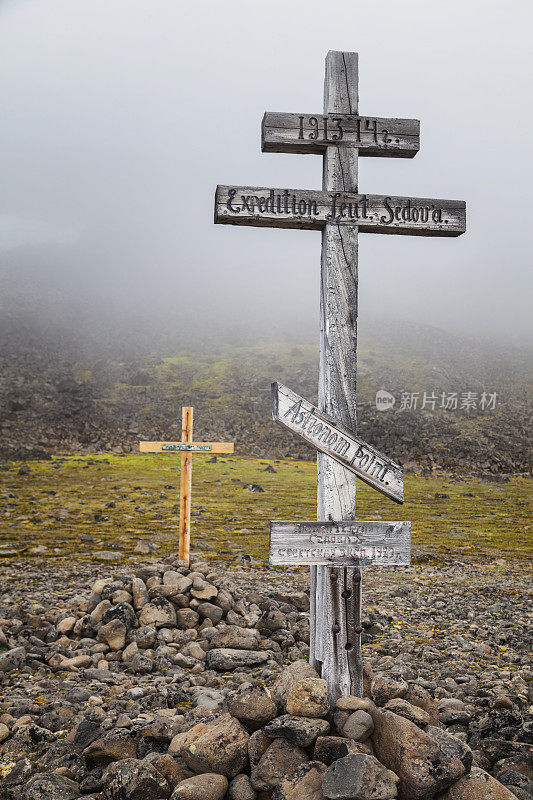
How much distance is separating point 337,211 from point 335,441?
7.05ft

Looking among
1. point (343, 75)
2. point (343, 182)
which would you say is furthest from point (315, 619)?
point (343, 75)

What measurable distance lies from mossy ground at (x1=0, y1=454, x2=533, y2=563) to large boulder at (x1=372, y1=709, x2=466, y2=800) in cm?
1251

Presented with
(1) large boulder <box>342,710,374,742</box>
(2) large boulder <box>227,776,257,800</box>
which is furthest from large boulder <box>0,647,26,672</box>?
(1) large boulder <box>342,710,374,742</box>

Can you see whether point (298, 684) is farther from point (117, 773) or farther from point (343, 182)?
point (343, 182)

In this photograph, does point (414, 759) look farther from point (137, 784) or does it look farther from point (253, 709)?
point (137, 784)

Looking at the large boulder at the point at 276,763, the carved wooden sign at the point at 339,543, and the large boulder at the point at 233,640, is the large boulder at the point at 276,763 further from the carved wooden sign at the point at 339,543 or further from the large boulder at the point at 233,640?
the large boulder at the point at 233,640

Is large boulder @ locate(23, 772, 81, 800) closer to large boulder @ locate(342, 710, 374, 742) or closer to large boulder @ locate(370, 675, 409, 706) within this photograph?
large boulder @ locate(342, 710, 374, 742)

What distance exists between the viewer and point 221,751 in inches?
175

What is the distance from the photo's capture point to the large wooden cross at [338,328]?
15.9ft

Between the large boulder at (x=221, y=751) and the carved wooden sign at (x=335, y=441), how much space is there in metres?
2.29

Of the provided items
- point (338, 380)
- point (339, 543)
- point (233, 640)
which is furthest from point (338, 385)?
point (233, 640)

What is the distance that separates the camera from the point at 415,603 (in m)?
12.4

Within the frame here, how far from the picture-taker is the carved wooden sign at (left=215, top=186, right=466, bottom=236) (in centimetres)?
517

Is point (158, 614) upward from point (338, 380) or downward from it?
downward
